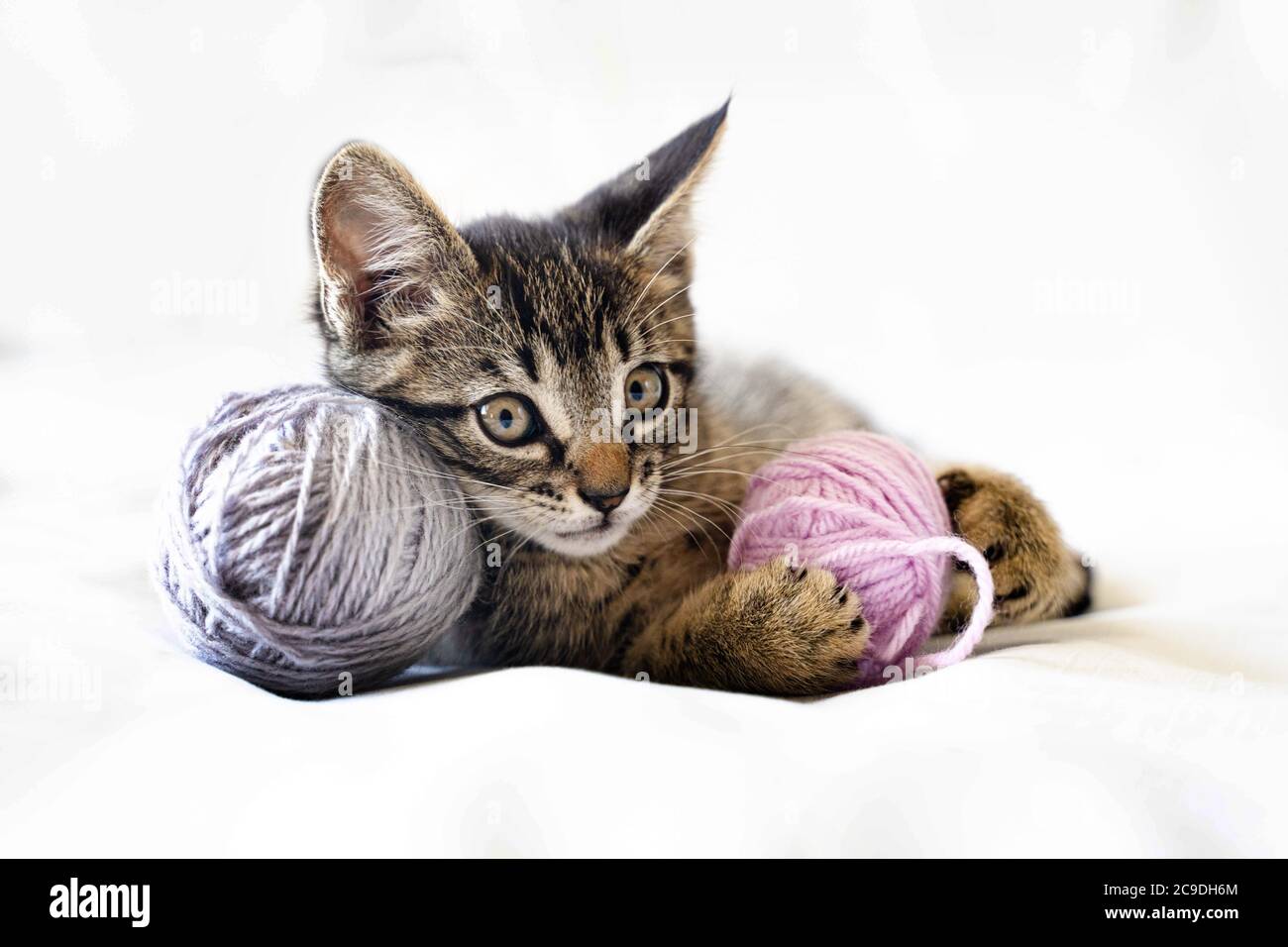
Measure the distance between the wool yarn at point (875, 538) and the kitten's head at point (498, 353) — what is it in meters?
0.14

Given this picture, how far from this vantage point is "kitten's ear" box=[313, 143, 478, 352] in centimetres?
108

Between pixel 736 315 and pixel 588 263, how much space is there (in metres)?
1.04

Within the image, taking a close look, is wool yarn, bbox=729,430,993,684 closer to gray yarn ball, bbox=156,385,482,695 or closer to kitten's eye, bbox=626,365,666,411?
kitten's eye, bbox=626,365,666,411

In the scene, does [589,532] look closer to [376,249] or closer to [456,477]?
[456,477]

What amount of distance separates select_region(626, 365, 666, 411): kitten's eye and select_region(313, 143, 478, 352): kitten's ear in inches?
8.6

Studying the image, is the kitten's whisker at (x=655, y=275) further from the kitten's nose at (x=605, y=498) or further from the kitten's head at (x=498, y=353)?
the kitten's nose at (x=605, y=498)

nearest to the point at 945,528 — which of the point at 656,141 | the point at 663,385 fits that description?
the point at 663,385

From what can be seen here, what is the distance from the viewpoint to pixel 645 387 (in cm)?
121

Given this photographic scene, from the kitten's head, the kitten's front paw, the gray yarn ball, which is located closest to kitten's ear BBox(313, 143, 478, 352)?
the kitten's head

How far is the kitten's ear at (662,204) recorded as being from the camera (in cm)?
125

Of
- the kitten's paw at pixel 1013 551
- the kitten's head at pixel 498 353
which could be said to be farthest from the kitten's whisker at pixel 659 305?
the kitten's paw at pixel 1013 551

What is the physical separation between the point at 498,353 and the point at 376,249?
0.60 ft

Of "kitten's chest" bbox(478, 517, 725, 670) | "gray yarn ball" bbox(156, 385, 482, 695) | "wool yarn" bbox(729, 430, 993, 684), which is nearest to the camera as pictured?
"gray yarn ball" bbox(156, 385, 482, 695)

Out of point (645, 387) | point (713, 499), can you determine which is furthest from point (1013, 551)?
point (645, 387)
